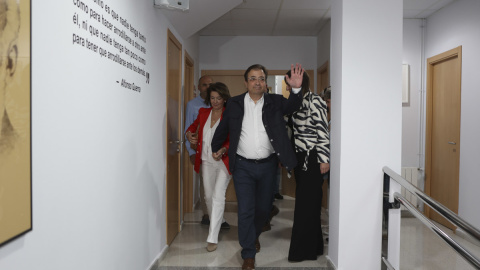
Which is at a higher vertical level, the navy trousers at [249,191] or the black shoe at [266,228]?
the navy trousers at [249,191]

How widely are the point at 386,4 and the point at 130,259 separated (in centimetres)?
243

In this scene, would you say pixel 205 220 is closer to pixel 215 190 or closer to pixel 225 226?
pixel 225 226

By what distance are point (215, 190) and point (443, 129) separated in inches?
126

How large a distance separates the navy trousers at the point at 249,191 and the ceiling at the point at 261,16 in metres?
1.48

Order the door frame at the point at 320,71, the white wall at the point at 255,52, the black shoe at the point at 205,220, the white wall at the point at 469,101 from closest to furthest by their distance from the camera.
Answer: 1. the white wall at the point at 469,101
2. the black shoe at the point at 205,220
3. the door frame at the point at 320,71
4. the white wall at the point at 255,52

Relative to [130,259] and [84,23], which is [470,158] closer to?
[130,259]

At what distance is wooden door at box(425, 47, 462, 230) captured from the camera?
496cm

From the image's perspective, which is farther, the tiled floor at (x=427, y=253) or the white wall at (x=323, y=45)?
the white wall at (x=323, y=45)

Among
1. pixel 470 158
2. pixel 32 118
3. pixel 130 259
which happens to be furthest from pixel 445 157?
pixel 32 118

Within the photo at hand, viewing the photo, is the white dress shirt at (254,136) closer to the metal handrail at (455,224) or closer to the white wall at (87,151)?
the white wall at (87,151)

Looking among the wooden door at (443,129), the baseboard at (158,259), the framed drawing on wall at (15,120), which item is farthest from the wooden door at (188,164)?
the framed drawing on wall at (15,120)

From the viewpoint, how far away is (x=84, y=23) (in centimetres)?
184

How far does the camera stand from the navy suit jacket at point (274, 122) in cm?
325

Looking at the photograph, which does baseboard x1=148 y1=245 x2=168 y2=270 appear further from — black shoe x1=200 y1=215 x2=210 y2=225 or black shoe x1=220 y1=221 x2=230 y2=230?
black shoe x1=200 y1=215 x2=210 y2=225
